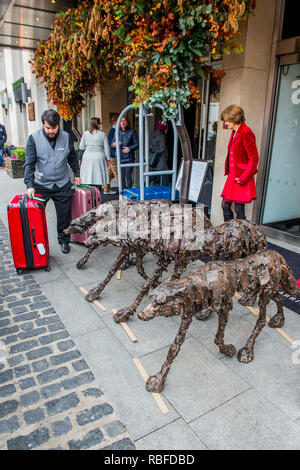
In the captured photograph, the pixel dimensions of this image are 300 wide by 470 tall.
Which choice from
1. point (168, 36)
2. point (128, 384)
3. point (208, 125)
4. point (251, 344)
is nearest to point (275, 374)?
point (251, 344)

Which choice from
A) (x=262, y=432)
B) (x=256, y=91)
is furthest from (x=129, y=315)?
(x=256, y=91)

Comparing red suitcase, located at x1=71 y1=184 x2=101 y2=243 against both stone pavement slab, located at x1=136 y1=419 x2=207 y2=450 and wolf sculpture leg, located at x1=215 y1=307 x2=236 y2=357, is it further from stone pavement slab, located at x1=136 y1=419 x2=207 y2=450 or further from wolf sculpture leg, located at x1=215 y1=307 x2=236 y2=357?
stone pavement slab, located at x1=136 y1=419 x2=207 y2=450

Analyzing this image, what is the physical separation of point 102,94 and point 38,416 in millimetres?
9039

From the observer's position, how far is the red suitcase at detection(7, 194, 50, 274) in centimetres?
433

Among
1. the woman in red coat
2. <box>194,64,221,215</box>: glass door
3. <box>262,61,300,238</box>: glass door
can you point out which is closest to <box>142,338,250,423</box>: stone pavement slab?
the woman in red coat

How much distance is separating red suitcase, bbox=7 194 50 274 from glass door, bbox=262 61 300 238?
392 cm

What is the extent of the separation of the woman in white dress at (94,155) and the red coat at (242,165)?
2.87 m

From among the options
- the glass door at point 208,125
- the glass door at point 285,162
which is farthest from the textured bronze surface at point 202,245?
the glass door at point 208,125

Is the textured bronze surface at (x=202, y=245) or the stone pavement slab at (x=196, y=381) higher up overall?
the textured bronze surface at (x=202, y=245)

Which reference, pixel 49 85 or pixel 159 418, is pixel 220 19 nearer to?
pixel 159 418

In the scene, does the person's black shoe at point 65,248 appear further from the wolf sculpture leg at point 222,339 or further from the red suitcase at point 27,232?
the wolf sculpture leg at point 222,339

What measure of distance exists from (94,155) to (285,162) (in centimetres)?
363

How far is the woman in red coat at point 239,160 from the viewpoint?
4574 millimetres
